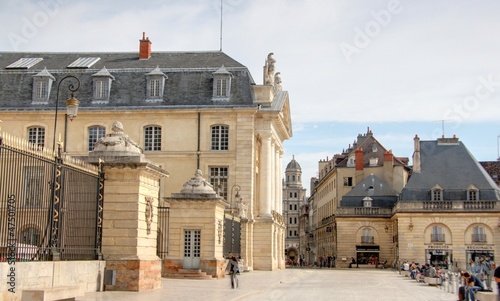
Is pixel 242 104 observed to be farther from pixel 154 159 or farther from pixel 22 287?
pixel 22 287

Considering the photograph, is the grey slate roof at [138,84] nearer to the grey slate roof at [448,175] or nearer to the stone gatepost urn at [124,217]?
the grey slate roof at [448,175]

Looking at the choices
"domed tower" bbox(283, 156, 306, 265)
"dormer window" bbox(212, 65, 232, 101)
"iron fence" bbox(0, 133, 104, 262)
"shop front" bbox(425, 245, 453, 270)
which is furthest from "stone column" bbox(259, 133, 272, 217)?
"domed tower" bbox(283, 156, 306, 265)

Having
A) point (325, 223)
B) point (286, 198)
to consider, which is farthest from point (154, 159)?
point (286, 198)

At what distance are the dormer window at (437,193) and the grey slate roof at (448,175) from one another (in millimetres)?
294

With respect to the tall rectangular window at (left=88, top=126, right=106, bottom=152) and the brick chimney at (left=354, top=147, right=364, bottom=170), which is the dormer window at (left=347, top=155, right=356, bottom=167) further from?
the tall rectangular window at (left=88, top=126, right=106, bottom=152)

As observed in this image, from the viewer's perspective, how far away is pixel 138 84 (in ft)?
150

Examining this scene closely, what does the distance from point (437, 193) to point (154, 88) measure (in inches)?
1085

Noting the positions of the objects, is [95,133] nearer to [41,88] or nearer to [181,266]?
[41,88]

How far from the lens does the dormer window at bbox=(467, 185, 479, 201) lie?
2355 inches

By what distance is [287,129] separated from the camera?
5644 cm

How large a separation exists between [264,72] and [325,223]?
39034 mm

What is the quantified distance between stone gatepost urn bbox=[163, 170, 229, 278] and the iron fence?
10541mm

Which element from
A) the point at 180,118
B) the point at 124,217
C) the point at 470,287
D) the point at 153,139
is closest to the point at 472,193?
the point at 180,118

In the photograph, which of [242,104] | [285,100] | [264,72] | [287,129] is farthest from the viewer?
[287,129]
